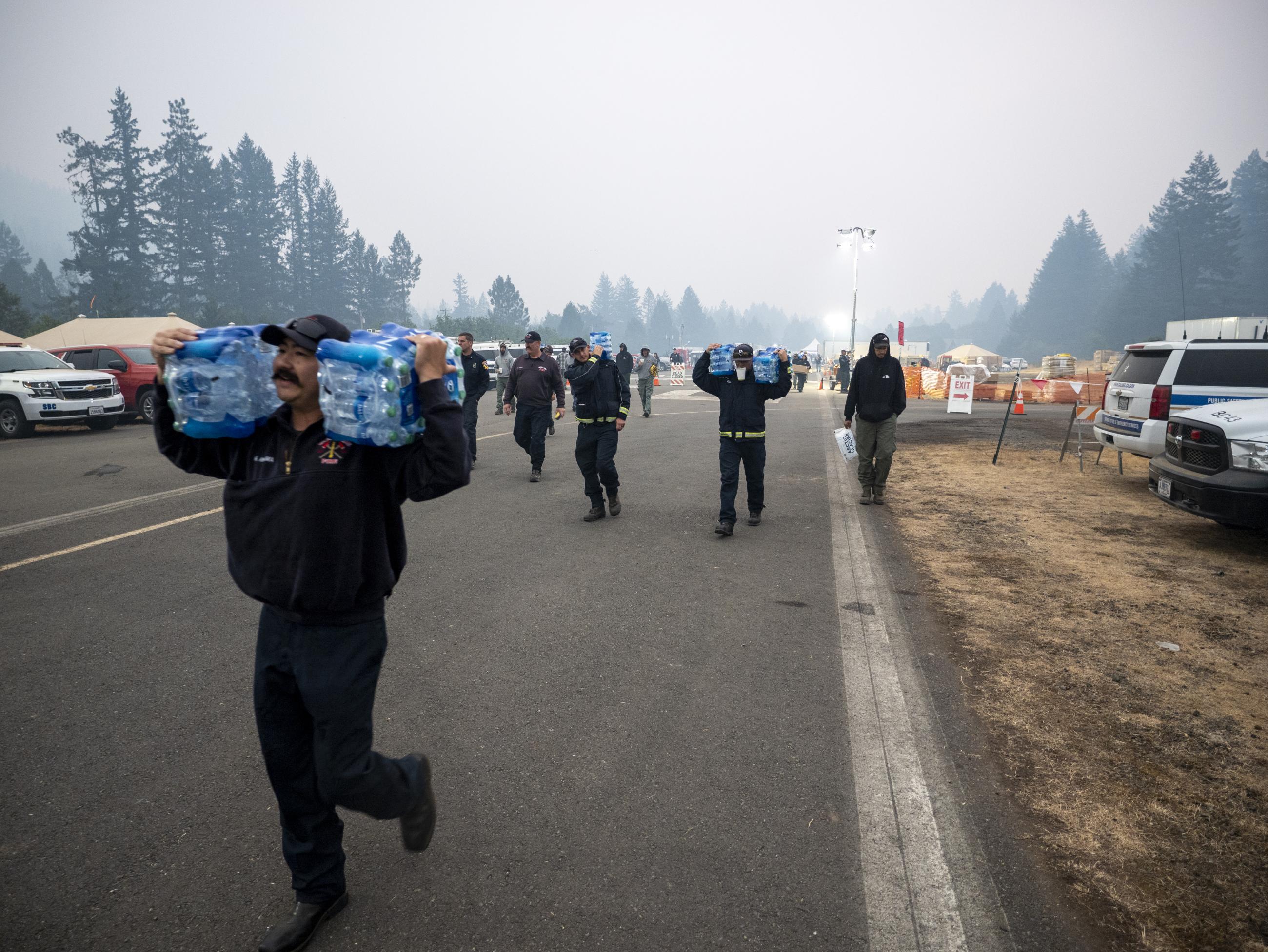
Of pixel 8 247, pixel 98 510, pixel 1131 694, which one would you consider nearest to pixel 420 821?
pixel 1131 694

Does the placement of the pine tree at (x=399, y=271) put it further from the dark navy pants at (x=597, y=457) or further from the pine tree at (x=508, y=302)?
the dark navy pants at (x=597, y=457)

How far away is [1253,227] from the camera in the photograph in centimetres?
10175

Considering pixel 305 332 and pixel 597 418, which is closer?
pixel 305 332

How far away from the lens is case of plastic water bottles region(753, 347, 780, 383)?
25.2 feet

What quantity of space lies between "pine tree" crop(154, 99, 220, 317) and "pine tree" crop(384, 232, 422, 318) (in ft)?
106

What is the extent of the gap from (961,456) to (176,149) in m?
87.6

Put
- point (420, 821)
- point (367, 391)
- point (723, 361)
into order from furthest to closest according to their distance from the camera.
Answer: point (723, 361), point (420, 821), point (367, 391)

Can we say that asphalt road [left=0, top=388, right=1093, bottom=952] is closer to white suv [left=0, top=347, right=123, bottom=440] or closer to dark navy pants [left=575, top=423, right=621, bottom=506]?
dark navy pants [left=575, top=423, right=621, bottom=506]

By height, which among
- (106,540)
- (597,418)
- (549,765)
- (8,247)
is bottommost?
(106,540)

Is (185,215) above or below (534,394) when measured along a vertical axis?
above

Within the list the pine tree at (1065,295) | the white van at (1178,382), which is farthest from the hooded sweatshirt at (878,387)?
the pine tree at (1065,295)

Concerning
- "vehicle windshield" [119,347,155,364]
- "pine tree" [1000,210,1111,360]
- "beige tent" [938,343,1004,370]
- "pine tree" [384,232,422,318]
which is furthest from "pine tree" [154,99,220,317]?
"pine tree" [1000,210,1111,360]

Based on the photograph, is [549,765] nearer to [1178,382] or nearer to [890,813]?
[890,813]

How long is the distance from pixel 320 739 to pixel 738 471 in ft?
19.5
